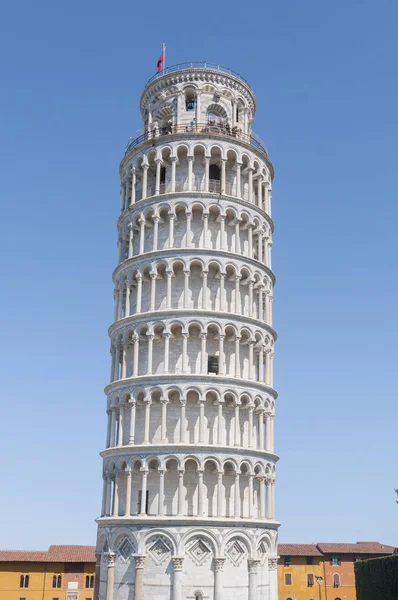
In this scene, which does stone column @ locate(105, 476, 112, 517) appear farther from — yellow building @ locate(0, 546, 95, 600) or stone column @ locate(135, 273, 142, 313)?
yellow building @ locate(0, 546, 95, 600)

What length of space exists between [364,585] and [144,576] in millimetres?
23164

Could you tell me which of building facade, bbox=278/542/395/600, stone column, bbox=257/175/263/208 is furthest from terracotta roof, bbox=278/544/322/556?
stone column, bbox=257/175/263/208

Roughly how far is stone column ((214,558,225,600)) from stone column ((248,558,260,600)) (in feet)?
7.23

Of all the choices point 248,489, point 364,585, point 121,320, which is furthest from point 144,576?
point 364,585

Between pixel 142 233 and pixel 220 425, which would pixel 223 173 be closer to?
pixel 142 233

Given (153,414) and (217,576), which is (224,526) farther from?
A: (153,414)

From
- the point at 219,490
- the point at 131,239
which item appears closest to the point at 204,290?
the point at 131,239

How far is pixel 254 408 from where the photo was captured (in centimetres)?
4509

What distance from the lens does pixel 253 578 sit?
41.8 m

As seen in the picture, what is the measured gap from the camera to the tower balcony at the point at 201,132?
1917 inches

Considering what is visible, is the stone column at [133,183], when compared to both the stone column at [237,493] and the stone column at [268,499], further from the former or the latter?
the stone column at [268,499]

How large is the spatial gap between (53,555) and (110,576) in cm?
3755

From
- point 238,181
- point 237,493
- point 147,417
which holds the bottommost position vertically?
point 237,493

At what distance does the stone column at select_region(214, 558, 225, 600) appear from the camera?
3997 cm
